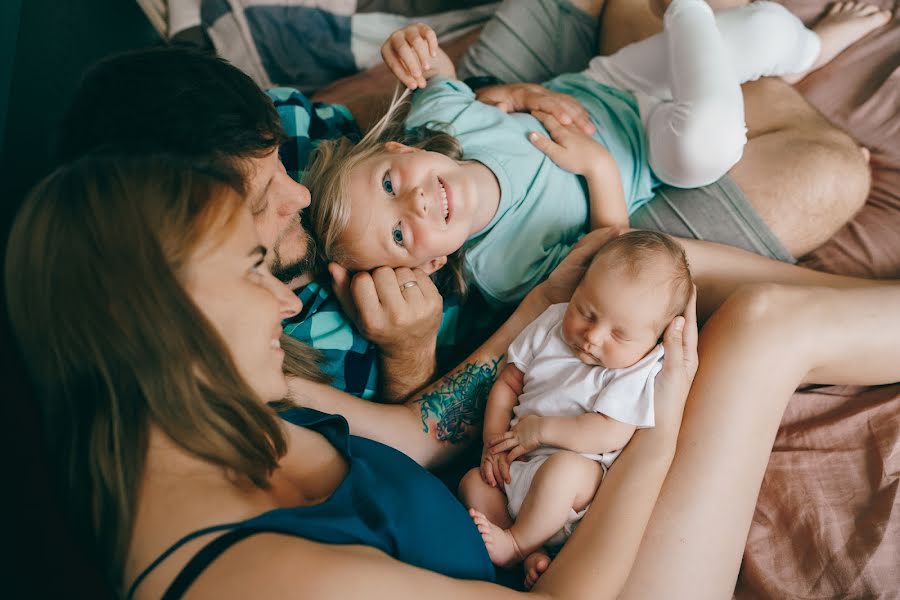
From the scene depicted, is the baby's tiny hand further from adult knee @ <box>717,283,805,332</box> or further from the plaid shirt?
adult knee @ <box>717,283,805,332</box>

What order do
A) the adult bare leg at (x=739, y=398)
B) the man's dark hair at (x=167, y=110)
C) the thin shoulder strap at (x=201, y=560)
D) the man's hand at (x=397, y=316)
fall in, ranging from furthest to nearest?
the man's hand at (x=397, y=316) → the adult bare leg at (x=739, y=398) → the man's dark hair at (x=167, y=110) → the thin shoulder strap at (x=201, y=560)

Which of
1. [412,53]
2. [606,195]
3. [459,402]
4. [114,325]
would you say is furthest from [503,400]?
[412,53]

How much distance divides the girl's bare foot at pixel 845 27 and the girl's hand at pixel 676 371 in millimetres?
958

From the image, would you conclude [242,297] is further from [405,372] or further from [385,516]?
[405,372]

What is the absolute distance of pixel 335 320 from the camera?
1.30 m

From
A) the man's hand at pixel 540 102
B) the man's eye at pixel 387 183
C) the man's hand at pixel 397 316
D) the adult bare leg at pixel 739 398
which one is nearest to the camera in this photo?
the adult bare leg at pixel 739 398

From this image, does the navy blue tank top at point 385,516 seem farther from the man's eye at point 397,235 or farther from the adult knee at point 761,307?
the adult knee at point 761,307

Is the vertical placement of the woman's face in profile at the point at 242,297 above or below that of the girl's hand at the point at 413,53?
below

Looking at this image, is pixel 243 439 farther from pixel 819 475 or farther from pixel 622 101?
pixel 622 101

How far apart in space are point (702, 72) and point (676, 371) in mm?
742

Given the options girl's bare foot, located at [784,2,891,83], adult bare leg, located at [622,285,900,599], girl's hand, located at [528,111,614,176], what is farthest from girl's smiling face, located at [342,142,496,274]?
girl's bare foot, located at [784,2,891,83]

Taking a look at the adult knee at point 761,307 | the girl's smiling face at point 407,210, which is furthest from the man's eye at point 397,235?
the adult knee at point 761,307

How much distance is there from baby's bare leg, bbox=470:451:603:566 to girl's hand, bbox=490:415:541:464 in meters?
0.05

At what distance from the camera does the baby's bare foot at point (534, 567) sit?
3.36ft
